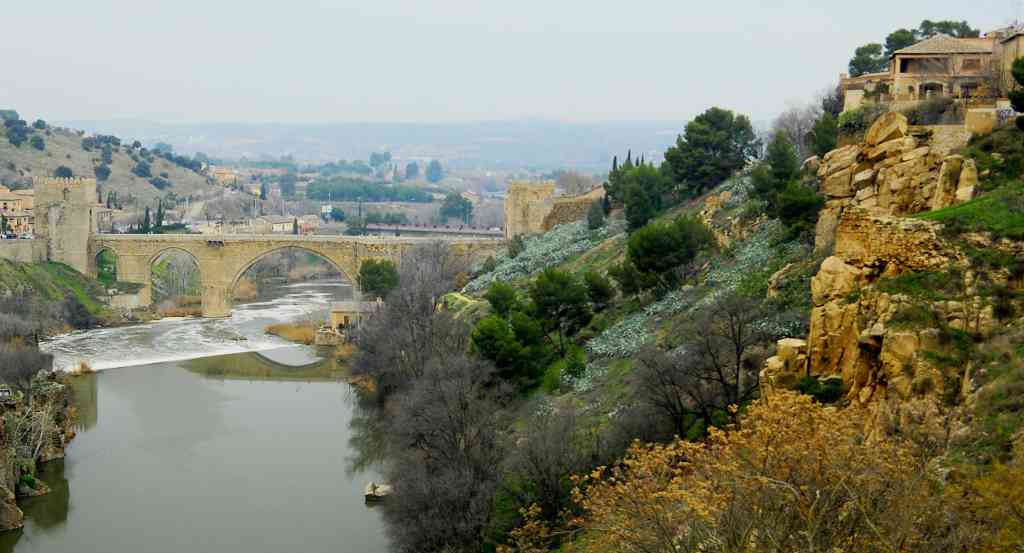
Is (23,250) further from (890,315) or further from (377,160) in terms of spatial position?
(377,160)

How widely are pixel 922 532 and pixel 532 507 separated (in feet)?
24.0

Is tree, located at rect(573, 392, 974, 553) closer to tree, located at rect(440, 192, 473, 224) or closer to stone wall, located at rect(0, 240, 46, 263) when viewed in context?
stone wall, located at rect(0, 240, 46, 263)

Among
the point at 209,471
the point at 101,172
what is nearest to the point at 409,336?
the point at 209,471

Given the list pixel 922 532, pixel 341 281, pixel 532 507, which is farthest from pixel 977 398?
pixel 341 281

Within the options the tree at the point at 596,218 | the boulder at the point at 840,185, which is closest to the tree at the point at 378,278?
the tree at the point at 596,218

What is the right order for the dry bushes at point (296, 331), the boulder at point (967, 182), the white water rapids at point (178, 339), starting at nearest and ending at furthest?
the boulder at point (967, 182) < the white water rapids at point (178, 339) < the dry bushes at point (296, 331)

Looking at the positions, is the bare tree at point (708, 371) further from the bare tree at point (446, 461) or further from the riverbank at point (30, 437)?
the riverbank at point (30, 437)

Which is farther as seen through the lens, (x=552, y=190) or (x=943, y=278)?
(x=552, y=190)

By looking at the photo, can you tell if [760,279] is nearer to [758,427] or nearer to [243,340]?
[758,427]

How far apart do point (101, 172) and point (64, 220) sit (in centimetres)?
2940

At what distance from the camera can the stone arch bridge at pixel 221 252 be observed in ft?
146

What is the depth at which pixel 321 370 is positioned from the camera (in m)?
32.6

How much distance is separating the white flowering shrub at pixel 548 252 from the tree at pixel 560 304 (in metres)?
7.43

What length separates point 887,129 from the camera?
52.8ft
